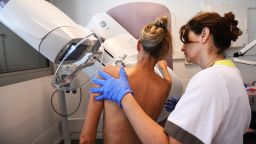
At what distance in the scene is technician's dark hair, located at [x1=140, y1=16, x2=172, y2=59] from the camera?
117cm

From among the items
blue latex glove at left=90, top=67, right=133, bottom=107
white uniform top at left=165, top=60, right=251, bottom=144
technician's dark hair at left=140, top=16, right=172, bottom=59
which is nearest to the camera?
white uniform top at left=165, top=60, right=251, bottom=144

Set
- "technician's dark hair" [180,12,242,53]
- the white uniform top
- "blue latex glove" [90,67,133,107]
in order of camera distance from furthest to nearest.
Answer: "blue latex glove" [90,67,133,107] < "technician's dark hair" [180,12,242,53] < the white uniform top

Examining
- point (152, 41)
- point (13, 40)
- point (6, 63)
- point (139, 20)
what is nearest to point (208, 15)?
point (152, 41)

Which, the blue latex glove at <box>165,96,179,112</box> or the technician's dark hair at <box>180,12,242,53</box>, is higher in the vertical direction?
the technician's dark hair at <box>180,12,242,53</box>

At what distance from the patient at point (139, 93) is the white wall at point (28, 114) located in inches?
31.9

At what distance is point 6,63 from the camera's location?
1839 millimetres

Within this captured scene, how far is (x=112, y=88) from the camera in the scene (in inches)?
43.1

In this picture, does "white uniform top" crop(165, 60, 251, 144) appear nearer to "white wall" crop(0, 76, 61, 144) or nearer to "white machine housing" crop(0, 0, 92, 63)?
"white machine housing" crop(0, 0, 92, 63)

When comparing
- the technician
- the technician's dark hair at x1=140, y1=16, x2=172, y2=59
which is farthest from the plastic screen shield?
the technician

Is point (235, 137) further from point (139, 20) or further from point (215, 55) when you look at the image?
point (139, 20)

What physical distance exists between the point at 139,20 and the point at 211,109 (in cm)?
142

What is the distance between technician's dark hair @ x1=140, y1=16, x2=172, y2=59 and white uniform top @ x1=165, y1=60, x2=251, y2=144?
0.42 metres

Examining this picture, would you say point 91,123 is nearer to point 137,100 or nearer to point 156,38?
point 137,100

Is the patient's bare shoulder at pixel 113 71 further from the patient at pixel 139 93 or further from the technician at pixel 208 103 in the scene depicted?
the technician at pixel 208 103
